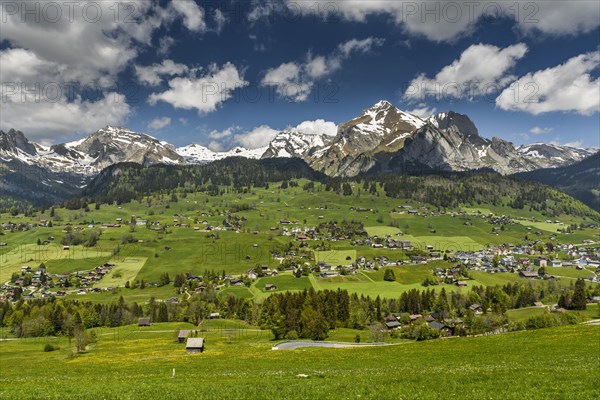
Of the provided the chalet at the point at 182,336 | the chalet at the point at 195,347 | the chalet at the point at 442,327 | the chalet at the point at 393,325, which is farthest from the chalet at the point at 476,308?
the chalet at the point at 195,347

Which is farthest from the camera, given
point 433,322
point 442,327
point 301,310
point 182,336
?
point 433,322

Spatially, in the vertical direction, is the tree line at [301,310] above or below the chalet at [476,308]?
above

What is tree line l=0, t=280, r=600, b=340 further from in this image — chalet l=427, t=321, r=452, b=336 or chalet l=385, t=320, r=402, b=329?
chalet l=385, t=320, r=402, b=329

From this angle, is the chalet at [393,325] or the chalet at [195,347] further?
the chalet at [393,325]

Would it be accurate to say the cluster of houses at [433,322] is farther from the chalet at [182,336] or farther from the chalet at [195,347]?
the chalet at [195,347]

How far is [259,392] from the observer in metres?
21.6

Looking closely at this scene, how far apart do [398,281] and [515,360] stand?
16949cm

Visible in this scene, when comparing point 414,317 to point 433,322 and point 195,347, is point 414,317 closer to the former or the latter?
point 433,322

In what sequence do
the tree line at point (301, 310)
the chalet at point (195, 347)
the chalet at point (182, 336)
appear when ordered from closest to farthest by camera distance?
the chalet at point (195, 347) → the chalet at point (182, 336) → the tree line at point (301, 310)

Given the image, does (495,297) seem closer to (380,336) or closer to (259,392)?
(380,336)

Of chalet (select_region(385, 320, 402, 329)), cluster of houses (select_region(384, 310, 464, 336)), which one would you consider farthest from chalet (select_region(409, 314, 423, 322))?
chalet (select_region(385, 320, 402, 329))

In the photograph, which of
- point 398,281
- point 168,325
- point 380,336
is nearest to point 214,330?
point 168,325

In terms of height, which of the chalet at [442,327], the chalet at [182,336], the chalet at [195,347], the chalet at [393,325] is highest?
the chalet at [195,347]

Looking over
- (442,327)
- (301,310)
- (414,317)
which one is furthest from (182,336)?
(414,317)
